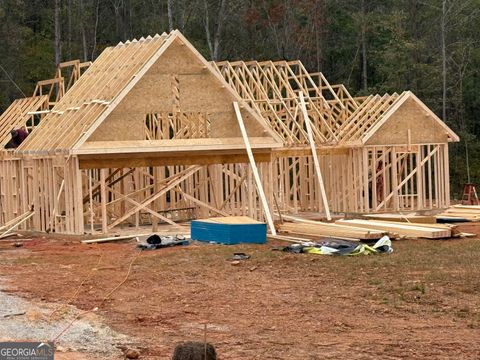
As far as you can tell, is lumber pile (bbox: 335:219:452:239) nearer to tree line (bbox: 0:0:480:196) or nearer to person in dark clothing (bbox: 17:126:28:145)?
person in dark clothing (bbox: 17:126:28:145)

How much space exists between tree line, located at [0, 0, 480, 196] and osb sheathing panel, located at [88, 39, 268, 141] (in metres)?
21.7

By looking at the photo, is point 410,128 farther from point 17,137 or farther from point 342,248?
point 342,248

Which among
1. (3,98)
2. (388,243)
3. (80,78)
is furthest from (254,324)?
(3,98)

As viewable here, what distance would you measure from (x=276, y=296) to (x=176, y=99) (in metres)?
12.2

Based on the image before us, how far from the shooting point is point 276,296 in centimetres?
1759

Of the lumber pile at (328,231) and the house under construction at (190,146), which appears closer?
the lumber pile at (328,231)

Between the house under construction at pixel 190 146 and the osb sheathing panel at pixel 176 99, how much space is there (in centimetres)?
3

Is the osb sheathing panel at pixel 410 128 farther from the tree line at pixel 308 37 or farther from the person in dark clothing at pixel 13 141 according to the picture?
the tree line at pixel 308 37

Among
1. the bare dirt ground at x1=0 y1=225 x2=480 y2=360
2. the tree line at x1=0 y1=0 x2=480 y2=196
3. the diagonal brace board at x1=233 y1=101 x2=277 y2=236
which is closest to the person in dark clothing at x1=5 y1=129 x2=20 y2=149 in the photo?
the diagonal brace board at x1=233 y1=101 x2=277 y2=236

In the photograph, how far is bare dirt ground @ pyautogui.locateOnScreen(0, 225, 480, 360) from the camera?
45.2 ft

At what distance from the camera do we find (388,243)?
2312 cm

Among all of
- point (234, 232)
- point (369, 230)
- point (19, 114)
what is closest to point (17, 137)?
point (19, 114)

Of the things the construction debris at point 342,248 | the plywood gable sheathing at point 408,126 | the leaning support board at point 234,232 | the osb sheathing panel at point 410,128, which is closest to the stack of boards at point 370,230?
the construction debris at point 342,248

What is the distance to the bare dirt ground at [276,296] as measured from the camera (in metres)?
13.8
